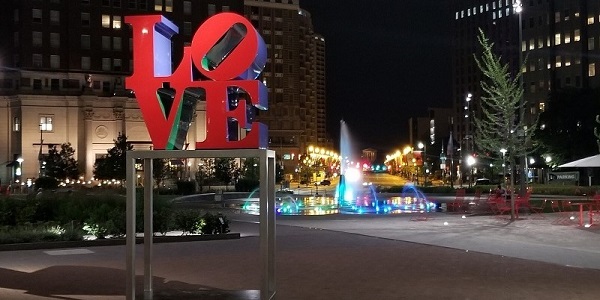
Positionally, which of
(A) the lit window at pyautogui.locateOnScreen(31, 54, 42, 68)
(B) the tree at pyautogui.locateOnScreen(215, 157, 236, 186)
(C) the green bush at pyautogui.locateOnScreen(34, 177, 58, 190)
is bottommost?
(C) the green bush at pyautogui.locateOnScreen(34, 177, 58, 190)

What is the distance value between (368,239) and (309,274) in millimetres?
6918

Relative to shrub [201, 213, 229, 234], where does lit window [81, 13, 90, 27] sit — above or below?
above

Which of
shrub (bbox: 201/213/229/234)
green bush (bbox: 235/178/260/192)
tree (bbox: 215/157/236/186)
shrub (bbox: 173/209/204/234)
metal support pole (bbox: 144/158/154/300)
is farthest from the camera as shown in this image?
tree (bbox: 215/157/236/186)

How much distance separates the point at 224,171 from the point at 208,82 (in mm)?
68443

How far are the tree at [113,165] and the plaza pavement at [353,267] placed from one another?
59447mm

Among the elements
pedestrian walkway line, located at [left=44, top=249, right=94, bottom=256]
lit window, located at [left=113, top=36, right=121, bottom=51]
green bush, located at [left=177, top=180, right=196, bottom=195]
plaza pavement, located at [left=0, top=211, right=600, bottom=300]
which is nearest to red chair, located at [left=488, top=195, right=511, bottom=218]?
plaza pavement, located at [left=0, top=211, right=600, bottom=300]

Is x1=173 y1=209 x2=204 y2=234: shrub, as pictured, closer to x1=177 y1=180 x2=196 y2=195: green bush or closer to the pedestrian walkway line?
the pedestrian walkway line

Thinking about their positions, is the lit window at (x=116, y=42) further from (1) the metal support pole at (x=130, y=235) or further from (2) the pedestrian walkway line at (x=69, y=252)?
(1) the metal support pole at (x=130, y=235)

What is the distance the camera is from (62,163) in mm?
82812

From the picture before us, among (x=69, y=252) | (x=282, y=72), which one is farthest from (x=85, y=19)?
(x=69, y=252)

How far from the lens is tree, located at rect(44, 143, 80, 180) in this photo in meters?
81.2

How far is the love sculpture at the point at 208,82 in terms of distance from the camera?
31.9 ft

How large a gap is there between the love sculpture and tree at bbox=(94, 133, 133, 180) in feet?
230

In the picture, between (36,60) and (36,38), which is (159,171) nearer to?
(36,60)
